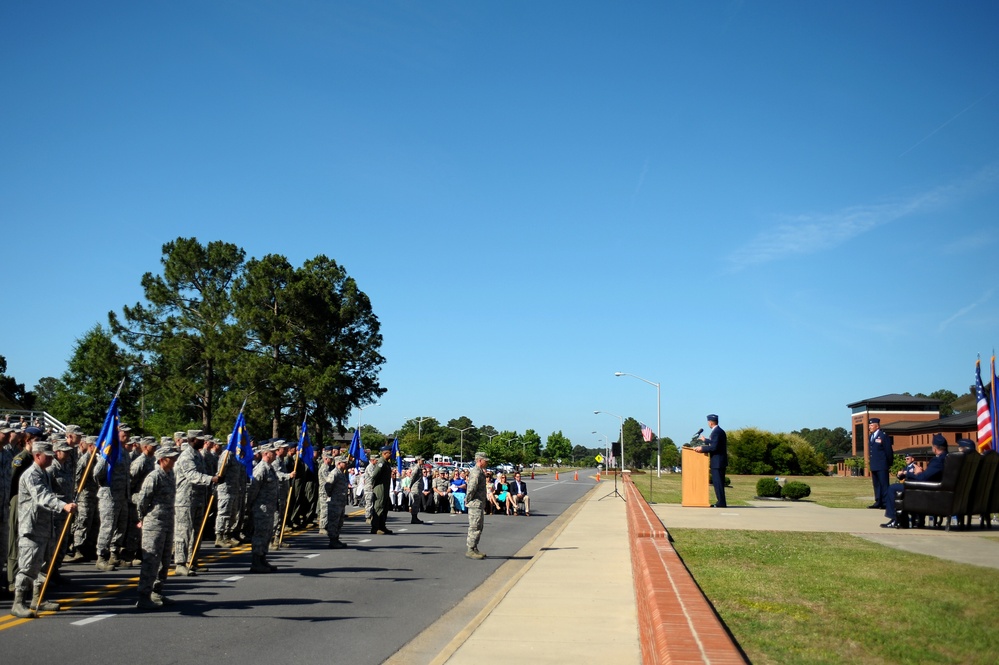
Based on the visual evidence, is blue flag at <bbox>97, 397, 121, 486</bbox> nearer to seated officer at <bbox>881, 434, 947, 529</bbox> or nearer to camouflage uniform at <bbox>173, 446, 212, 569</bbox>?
camouflage uniform at <bbox>173, 446, 212, 569</bbox>

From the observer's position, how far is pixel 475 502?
15195 millimetres

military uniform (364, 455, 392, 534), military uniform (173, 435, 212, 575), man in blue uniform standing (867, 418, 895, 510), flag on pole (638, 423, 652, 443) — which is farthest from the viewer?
flag on pole (638, 423, 652, 443)

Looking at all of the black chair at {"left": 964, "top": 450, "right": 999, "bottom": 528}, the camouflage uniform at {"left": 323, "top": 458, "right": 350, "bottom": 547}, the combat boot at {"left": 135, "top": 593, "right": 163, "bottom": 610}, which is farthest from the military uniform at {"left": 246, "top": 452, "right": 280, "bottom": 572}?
the black chair at {"left": 964, "top": 450, "right": 999, "bottom": 528}

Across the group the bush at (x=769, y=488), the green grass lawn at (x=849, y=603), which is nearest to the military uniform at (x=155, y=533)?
the green grass lawn at (x=849, y=603)

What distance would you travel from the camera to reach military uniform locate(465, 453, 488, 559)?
49.6 feet

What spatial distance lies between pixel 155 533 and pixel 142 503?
0.38m

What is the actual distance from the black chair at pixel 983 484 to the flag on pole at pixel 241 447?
1271 centimetres

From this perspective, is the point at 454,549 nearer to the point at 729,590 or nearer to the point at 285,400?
the point at 729,590

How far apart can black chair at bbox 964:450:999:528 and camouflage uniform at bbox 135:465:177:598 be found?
1297 cm

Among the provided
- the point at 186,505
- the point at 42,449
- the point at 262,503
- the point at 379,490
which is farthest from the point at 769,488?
the point at 42,449

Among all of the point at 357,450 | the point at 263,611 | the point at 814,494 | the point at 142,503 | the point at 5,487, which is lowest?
the point at 263,611

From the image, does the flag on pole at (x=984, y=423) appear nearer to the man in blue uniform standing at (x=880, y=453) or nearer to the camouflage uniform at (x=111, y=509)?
the man in blue uniform standing at (x=880, y=453)

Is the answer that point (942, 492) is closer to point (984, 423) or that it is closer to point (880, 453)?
point (880, 453)

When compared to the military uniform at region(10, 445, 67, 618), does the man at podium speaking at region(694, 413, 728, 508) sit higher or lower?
higher
